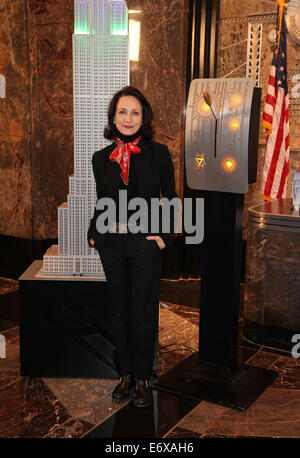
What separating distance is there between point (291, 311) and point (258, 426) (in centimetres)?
129

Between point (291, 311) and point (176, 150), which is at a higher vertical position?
point (176, 150)

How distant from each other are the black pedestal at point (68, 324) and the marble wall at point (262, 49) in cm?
280

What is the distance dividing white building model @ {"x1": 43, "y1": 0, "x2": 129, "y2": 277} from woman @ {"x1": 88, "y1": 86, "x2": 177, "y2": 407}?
408mm

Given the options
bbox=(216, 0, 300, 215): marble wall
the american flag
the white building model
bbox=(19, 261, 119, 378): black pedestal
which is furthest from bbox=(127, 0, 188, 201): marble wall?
bbox=(19, 261, 119, 378): black pedestal

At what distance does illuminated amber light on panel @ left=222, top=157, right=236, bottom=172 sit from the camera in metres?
2.88

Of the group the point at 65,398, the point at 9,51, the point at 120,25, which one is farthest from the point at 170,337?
the point at 9,51

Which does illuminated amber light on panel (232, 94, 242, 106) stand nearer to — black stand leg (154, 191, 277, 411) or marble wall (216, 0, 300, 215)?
black stand leg (154, 191, 277, 411)

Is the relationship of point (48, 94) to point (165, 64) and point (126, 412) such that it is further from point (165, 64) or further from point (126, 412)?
point (126, 412)

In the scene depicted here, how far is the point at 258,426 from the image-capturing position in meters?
2.80

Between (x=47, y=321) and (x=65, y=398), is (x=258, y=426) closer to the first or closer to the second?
(x=65, y=398)

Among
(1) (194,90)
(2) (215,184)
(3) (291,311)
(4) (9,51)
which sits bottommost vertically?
(3) (291,311)

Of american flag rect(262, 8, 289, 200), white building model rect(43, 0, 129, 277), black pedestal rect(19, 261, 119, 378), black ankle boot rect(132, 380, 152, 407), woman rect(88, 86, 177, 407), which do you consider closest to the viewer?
woman rect(88, 86, 177, 407)

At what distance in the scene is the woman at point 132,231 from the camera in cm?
283

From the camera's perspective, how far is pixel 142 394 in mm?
2980
